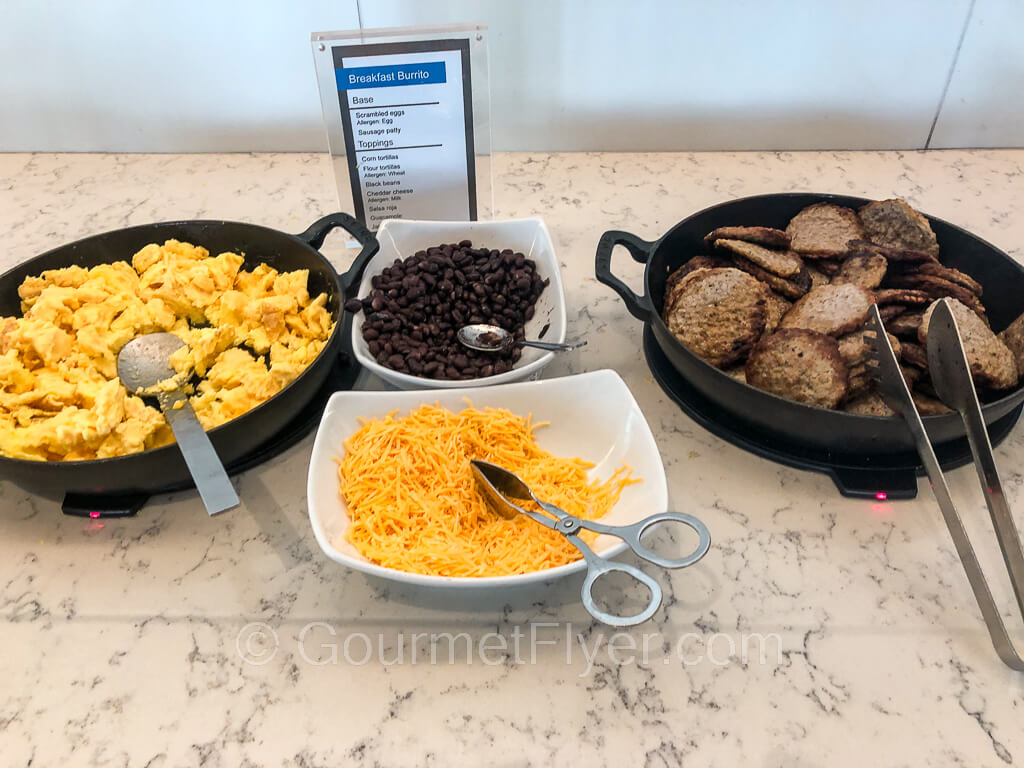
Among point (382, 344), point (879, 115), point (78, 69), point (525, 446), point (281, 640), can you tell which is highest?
point (78, 69)

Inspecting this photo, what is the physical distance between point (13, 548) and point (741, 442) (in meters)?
1.33

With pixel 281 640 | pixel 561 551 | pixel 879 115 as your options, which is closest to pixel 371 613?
pixel 281 640

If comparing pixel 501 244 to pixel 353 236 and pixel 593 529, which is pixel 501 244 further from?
pixel 593 529

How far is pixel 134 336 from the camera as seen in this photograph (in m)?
1.43

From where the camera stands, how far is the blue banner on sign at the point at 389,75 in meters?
1.47

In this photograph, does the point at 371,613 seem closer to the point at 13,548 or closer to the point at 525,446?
the point at 525,446

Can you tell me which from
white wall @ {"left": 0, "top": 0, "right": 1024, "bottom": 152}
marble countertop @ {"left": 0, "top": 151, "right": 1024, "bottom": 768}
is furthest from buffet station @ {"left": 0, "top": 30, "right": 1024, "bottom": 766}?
white wall @ {"left": 0, "top": 0, "right": 1024, "bottom": 152}

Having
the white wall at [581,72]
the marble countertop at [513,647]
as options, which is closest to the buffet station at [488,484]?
the marble countertop at [513,647]

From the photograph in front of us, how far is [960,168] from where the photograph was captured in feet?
6.98

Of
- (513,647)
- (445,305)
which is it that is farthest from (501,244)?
(513,647)

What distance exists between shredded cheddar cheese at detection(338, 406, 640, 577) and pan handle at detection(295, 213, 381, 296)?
1.20 ft

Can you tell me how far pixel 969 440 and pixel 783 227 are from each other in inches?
27.6

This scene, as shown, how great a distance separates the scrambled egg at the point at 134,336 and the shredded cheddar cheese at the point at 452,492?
27cm

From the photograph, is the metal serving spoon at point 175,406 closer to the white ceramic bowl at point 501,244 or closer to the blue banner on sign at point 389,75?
the white ceramic bowl at point 501,244
